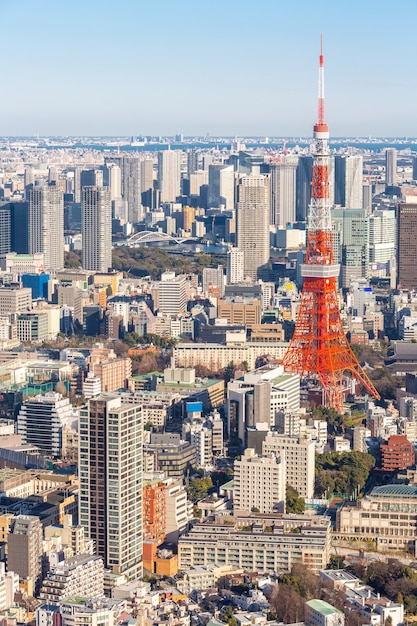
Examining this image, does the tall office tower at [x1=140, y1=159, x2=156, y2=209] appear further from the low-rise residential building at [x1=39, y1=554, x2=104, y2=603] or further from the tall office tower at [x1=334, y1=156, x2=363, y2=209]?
the low-rise residential building at [x1=39, y1=554, x2=104, y2=603]

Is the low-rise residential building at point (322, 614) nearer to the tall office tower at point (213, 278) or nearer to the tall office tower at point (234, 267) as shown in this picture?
the tall office tower at point (213, 278)

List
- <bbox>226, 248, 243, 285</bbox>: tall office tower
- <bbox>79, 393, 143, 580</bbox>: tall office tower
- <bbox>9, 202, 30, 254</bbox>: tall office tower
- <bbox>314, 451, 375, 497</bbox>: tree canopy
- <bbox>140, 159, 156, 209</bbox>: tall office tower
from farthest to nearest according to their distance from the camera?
<bbox>140, 159, 156, 209</bbox>: tall office tower
<bbox>9, 202, 30, 254</bbox>: tall office tower
<bbox>226, 248, 243, 285</bbox>: tall office tower
<bbox>314, 451, 375, 497</bbox>: tree canopy
<bbox>79, 393, 143, 580</bbox>: tall office tower

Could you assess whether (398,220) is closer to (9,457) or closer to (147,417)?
(147,417)

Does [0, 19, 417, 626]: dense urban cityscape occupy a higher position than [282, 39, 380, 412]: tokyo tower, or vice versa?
[282, 39, 380, 412]: tokyo tower

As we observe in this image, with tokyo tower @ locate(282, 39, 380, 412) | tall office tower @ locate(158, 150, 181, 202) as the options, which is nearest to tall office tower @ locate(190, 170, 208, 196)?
tall office tower @ locate(158, 150, 181, 202)

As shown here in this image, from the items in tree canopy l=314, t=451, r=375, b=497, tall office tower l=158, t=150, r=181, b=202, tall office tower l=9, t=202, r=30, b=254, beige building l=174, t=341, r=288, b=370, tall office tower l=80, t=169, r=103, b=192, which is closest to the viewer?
tree canopy l=314, t=451, r=375, b=497

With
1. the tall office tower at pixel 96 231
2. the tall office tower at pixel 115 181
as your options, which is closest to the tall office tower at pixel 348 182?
the tall office tower at pixel 115 181

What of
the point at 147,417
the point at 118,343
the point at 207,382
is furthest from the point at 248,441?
the point at 118,343
